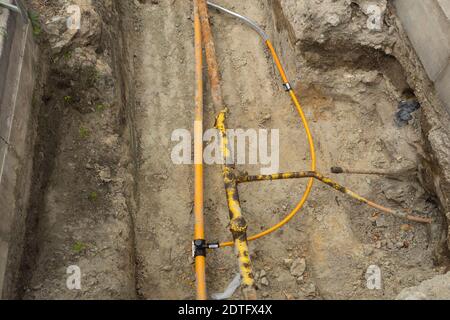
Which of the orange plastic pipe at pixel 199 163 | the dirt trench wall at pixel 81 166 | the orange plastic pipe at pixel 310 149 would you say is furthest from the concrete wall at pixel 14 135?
the orange plastic pipe at pixel 310 149

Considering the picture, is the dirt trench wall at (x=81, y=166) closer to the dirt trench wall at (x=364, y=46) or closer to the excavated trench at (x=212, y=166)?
the excavated trench at (x=212, y=166)

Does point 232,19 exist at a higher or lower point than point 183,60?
higher

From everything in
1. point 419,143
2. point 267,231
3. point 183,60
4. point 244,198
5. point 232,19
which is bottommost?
point 267,231

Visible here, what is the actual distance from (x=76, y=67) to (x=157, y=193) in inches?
61.9

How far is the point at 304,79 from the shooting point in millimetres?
5219

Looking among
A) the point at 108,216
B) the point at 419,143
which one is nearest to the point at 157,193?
the point at 108,216

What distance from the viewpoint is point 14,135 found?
140 inches

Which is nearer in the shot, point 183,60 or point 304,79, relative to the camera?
point 304,79

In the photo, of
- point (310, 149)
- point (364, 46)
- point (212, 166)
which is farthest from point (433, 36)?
point (212, 166)

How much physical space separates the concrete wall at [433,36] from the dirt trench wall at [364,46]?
84 mm

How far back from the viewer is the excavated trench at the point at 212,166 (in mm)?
3850

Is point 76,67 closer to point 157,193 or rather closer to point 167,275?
point 157,193

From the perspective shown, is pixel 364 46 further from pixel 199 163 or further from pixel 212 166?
pixel 199 163
